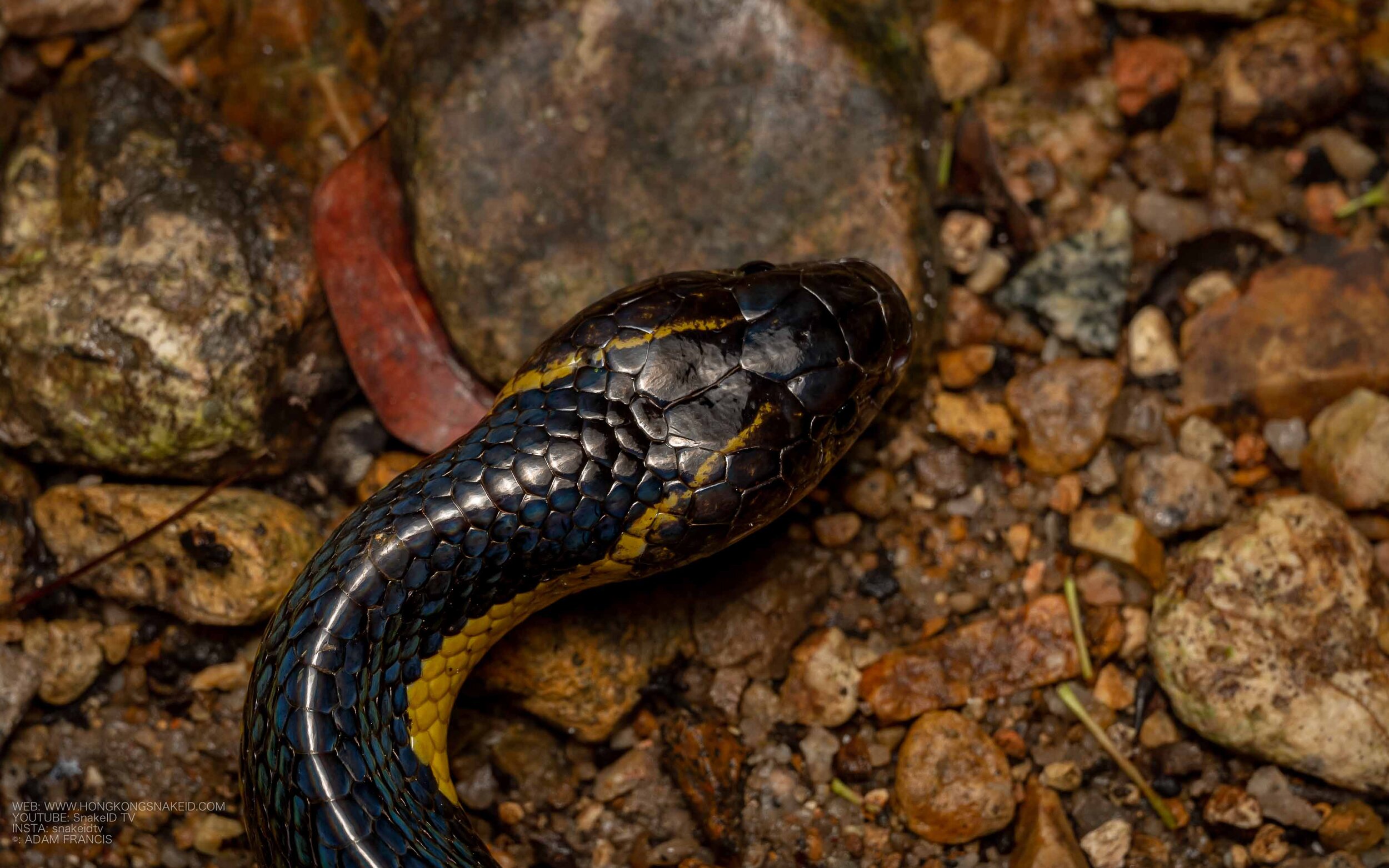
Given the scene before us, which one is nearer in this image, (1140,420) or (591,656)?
(591,656)

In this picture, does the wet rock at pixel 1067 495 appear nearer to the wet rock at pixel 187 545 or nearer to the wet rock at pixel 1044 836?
the wet rock at pixel 1044 836

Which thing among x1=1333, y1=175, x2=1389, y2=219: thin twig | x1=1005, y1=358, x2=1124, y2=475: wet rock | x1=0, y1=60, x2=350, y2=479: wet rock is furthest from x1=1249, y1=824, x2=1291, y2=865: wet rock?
x1=0, y1=60, x2=350, y2=479: wet rock

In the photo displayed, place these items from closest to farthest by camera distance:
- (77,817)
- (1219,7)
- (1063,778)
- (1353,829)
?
(1353,829) → (1063,778) → (77,817) → (1219,7)

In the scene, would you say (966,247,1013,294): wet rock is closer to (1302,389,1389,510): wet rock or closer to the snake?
the snake

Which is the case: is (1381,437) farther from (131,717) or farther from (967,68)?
(131,717)

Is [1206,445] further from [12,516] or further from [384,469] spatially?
[12,516]

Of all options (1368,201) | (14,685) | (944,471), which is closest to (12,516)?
Result: (14,685)
